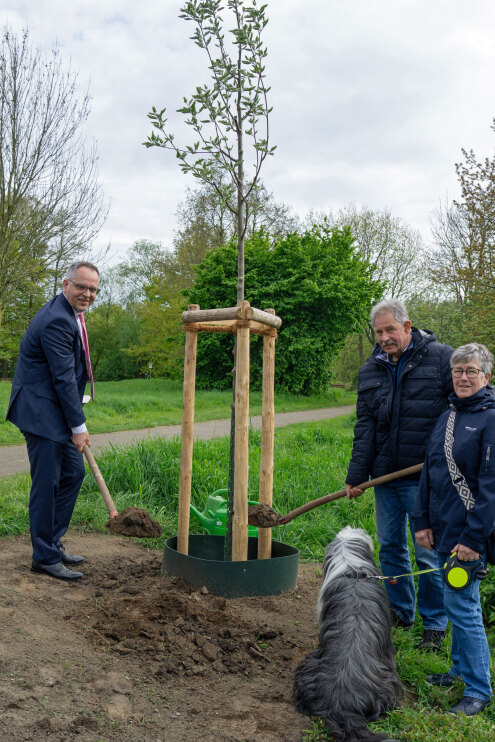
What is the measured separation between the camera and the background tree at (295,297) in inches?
893

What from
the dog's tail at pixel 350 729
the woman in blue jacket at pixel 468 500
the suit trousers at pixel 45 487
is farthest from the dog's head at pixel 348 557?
the suit trousers at pixel 45 487

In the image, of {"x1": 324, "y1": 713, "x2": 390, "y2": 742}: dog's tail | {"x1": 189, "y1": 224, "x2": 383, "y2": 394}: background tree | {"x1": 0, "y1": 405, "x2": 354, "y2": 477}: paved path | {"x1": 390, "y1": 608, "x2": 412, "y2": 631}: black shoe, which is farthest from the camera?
{"x1": 189, "y1": 224, "x2": 383, "y2": 394}: background tree

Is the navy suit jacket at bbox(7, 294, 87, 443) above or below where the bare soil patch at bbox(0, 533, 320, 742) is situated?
above

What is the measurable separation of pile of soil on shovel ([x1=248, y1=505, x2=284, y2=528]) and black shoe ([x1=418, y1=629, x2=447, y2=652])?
1207 mm

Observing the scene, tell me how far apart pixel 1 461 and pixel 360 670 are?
22.8ft

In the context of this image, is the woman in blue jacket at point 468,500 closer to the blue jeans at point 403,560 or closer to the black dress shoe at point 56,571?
the blue jeans at point 403,560

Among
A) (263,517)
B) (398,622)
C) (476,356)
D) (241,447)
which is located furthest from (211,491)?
(476,356)

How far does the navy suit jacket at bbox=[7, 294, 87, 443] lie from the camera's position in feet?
14.3

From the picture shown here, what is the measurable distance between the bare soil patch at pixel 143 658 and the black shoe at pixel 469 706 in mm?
806

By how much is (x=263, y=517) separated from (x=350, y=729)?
1.86 m

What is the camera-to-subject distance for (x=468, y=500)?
3090 millimetres

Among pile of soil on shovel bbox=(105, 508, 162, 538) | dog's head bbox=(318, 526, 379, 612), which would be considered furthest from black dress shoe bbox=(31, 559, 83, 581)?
dog's head bbox=(318, 526, 379, 612)

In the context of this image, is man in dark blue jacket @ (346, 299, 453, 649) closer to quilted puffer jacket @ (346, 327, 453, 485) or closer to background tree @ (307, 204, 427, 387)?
quilted puffer jacket @ (346, 327, 453, 485)

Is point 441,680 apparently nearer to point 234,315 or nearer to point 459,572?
point 459,572
